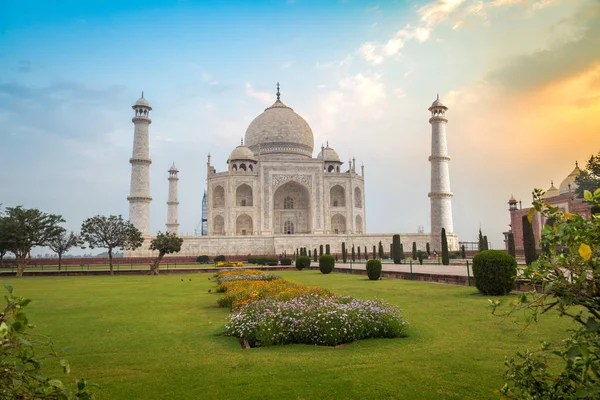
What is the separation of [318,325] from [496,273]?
492 centimetres

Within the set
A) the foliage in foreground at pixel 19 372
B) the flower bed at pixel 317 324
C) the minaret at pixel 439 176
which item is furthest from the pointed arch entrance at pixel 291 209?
the foliage in foreground at pixel 19 372

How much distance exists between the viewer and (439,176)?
3328 cm

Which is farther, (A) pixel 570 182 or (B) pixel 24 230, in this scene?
(A) pixel 570 182

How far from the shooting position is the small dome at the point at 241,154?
39.7m

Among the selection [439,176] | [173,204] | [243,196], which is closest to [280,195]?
[243,196]

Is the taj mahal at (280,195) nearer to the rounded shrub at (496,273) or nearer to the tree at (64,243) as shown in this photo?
the tree at (64,243)

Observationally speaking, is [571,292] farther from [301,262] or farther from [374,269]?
[301,262]

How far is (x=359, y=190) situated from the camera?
136ft

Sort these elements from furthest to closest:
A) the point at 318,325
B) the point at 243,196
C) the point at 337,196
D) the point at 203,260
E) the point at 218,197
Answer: the point at 337,196
the point at 243,196
the point at 218,197
the point at 203,260
the point at 318,325

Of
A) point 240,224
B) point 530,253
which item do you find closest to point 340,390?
point 530,253

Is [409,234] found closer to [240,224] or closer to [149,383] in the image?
[240,224]

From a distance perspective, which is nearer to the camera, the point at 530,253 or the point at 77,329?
the point at 77,329

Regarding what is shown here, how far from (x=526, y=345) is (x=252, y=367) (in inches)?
110

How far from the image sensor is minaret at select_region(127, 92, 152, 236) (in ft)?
108
